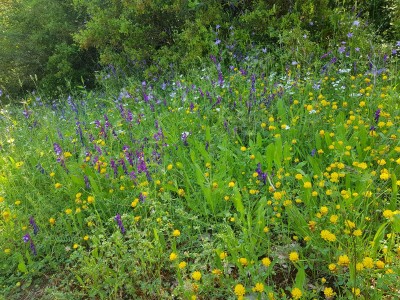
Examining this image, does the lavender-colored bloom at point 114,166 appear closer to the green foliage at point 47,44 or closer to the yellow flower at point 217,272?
the yellow flower at point 217,272

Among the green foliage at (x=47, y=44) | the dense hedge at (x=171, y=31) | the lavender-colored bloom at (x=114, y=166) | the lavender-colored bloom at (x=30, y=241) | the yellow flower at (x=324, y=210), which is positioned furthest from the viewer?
the green foliage at (x=47, y=44)

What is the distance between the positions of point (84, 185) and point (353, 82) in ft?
8.44

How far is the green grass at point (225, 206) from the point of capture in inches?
68.6

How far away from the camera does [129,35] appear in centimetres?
573

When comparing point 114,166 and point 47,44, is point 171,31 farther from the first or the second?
point 114,166

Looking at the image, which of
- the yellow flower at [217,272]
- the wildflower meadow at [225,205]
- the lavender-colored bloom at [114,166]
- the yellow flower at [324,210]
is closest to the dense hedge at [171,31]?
the wildflower meadow at [225,205]

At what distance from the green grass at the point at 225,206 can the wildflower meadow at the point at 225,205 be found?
1 cm

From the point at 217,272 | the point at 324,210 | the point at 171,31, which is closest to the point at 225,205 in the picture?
the point at 217,272

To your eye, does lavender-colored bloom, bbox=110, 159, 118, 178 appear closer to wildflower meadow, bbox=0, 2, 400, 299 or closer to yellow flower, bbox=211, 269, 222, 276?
wildflower meadow, bbox=0, 2, 400, 299

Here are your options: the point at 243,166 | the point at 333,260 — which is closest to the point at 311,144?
the point at 243,166

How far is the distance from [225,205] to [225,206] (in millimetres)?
22

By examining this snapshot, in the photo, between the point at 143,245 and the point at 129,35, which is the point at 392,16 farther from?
the point at 143,245

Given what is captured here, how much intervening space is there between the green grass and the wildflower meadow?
0.01 metres

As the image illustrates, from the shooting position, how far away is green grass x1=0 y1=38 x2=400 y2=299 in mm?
1742
